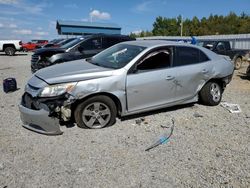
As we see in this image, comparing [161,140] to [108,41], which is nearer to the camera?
[161,140]

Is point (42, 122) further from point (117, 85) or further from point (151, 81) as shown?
point (151, 81)

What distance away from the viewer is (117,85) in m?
4.75

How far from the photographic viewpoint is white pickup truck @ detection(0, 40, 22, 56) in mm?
25502

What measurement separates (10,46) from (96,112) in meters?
24.3

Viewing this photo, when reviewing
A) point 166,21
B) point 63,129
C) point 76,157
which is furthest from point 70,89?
point 166,21

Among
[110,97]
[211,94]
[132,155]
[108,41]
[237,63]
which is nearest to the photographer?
[132,155]

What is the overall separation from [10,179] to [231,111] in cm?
493

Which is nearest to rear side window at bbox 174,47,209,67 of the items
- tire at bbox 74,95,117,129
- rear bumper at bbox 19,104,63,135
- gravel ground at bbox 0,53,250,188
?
gravel ground at bbox 0,53,250,188

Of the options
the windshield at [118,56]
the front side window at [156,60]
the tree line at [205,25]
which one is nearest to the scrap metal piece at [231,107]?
the front side window at [156,60]

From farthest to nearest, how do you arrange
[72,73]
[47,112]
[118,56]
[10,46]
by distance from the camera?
1. [10,46]
2. [118,56]
3. [72,73]
4. [47,112]

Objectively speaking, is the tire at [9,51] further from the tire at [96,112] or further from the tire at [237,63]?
the tire at [96,112]

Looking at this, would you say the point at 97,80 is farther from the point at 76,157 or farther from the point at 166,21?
the point at 166,21

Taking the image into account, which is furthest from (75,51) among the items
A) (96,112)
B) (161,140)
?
(161,140)

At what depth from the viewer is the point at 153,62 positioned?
5.27m
